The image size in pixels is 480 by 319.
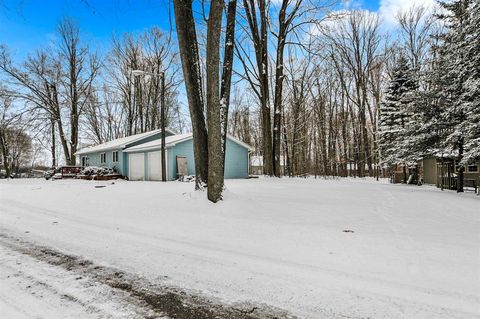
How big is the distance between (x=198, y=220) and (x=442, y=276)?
12.5ft

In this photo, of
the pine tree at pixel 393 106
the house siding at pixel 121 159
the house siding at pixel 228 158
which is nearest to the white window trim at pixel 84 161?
the house siding at pixel 121 159

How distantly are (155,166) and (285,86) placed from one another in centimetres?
1384

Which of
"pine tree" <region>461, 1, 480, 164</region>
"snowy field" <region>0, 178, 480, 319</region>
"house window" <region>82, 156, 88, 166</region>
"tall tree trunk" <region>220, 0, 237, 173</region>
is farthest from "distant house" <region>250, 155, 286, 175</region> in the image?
"snowy field" <region>0, 178, 480, 319</region>

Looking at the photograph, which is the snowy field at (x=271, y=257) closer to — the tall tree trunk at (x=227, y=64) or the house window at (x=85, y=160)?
the tall tree trunk at (x=227, y=64)

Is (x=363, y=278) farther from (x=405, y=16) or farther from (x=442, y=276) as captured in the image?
(x=405, y=16)

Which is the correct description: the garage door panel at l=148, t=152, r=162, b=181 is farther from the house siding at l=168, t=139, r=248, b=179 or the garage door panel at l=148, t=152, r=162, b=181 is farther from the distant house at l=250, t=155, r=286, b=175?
the distant house at l=250, t=155, r=286, b=175

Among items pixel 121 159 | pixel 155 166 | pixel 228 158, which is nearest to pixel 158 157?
pixel 155 166

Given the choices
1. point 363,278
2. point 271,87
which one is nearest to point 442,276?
point 363,278

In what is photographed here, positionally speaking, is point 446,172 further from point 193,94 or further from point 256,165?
point 256,165

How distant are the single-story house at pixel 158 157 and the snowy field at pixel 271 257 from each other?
14.2 metres

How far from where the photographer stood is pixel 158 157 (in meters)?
21.1

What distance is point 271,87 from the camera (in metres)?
25.4

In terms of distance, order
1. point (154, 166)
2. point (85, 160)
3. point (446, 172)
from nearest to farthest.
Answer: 1. point (446, 172)
2. point (154, 166)
3. point (85, 160)

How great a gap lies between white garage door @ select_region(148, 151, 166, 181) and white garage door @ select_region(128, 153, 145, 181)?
87 centimetres
